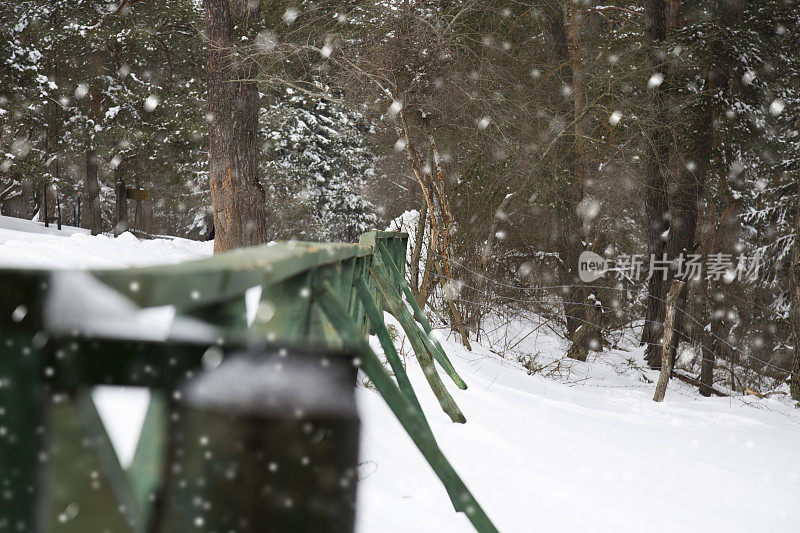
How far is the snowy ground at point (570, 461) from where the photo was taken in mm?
2379

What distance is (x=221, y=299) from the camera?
0.75m

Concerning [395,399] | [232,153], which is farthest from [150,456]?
[232,153]

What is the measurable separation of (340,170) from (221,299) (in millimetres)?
24787

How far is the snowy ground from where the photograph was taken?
2.38 m

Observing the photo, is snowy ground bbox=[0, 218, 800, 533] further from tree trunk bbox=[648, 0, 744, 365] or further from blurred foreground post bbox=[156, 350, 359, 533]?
tree trunk bbox=[648, 0, 744, 365]

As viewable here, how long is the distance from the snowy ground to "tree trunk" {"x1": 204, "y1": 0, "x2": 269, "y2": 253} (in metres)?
2.66

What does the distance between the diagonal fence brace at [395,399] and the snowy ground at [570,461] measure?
15 cm

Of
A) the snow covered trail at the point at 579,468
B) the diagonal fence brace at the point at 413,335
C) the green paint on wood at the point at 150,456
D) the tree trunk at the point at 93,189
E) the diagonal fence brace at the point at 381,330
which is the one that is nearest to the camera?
the green paint on wood at the point at 150,456

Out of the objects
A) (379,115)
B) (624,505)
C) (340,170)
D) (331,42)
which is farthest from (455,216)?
(340,170)

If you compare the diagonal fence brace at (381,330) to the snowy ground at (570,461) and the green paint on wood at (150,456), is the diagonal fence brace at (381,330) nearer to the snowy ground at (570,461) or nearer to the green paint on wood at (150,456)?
the snowy ground at (570,461)

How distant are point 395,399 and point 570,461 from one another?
7.21 ft

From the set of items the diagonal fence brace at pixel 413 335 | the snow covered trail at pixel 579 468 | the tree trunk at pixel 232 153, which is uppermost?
the tree trunk at pixel 232 153

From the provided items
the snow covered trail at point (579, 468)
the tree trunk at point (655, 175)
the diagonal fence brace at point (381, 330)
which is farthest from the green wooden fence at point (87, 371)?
the tree trunk at point (655, 175)

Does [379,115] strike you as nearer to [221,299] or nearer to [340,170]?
[221,299]
